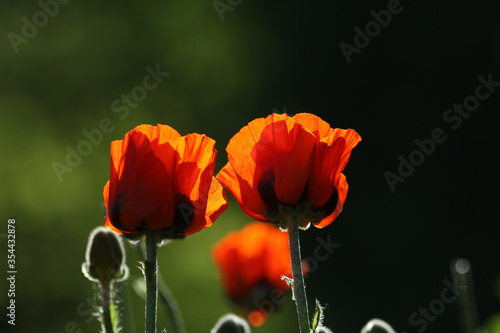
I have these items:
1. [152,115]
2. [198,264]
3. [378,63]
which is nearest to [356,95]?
[378,63]

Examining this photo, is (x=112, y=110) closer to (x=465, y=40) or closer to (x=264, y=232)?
(x=465, y=40)

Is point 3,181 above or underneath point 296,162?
above

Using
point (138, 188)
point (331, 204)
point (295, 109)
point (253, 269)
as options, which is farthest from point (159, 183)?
point (295, 109)

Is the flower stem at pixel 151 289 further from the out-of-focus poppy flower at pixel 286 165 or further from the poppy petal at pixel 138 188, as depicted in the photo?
the out-of-focus poppy flower at pixel 286 165

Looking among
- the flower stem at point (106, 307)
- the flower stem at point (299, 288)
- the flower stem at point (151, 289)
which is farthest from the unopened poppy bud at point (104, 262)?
the flower stem at point (299, 288)

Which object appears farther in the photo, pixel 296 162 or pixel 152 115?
pixel 152 115

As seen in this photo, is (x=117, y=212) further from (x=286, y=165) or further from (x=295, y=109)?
(x=295, y=109)
